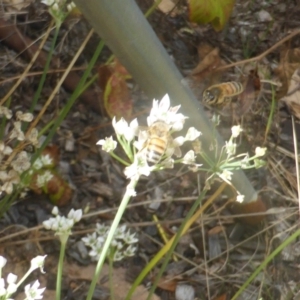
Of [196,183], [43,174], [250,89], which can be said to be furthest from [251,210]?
[43,174]

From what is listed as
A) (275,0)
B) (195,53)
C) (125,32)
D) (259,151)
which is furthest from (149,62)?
(275,0)

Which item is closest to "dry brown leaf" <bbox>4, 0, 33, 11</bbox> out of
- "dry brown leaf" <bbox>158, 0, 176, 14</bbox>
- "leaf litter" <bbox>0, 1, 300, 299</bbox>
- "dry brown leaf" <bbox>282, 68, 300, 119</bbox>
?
"leaf litter" <bbox>0, 1, 300, 299</bbox>

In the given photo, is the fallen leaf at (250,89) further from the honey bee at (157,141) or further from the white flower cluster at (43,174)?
the honey bee at (157,141)

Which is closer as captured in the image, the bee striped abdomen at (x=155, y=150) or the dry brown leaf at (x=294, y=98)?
the bee striped abdomen at (x=155, y=150)

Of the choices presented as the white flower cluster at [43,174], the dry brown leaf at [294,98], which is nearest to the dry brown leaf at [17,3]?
the white flower cluster at [43,174]

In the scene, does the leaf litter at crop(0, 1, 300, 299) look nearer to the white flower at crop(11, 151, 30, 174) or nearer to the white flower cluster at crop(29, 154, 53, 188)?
the white flower cluster at crop(29, 154, 53, 188)

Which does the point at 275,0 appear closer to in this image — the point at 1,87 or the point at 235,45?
the point at 235,45
